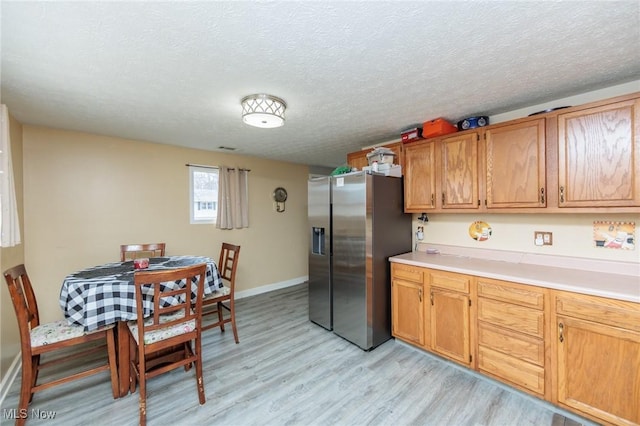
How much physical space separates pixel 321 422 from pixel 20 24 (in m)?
2.78

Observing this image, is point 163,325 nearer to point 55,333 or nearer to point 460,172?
point 55,333

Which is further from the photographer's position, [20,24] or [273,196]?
[273,196]

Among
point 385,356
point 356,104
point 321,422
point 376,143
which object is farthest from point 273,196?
point 321,422

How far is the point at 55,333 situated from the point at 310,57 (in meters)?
2.57

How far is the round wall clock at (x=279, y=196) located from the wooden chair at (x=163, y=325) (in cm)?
277

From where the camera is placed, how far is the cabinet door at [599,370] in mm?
1553

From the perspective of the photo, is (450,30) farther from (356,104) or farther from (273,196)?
(273,196)

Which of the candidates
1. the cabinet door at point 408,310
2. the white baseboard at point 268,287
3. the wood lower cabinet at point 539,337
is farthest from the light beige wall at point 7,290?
the wood lower cabinet at point 539,337

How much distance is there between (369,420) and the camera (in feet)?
5.84

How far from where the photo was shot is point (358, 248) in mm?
2742

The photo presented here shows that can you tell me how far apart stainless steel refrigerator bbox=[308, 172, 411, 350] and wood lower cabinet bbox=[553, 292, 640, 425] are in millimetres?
1380

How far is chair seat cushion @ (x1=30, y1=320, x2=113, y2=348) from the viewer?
5.91 feet

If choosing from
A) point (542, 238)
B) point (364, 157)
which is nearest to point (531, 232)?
point (542, 238)

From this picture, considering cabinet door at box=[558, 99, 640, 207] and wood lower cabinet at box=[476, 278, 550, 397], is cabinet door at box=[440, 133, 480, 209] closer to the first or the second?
cabinet door at box=[558, 99, 640, 207]
